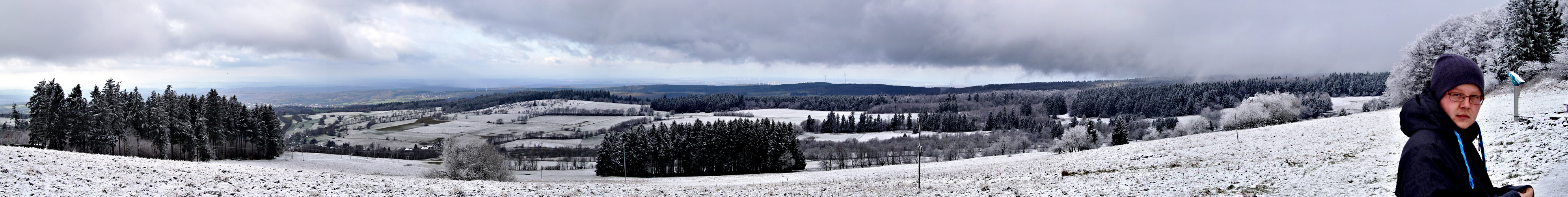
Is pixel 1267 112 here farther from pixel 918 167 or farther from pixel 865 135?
pixel 865 135

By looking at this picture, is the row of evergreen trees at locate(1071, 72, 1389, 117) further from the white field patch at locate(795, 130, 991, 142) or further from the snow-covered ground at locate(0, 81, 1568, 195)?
the snow-covered ground at locate(0, 81, 1568, 195)

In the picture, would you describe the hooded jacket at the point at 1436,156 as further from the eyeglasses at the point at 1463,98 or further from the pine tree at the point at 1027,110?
the pine tree at the point at 1027,110

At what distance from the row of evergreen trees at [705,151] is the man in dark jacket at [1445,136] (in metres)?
65.3

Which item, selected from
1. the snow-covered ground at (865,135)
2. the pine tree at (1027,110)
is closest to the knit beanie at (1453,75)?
the snow-covered ground at (865,135)

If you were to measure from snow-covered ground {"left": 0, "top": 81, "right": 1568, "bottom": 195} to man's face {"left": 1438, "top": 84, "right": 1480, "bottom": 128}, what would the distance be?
444 inches

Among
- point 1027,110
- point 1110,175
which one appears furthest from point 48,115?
point 1027,110

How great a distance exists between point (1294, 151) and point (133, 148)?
272 feet

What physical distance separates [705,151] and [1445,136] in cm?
6855

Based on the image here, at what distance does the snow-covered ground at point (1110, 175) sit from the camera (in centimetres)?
1709

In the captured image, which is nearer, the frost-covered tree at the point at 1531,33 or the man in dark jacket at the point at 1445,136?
the man in dark jacket at the point at 1445,136

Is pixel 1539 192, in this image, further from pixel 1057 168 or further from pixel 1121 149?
pixel 1121 149

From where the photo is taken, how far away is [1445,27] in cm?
4875

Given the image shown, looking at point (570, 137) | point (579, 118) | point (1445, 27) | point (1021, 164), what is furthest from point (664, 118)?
point (1445, 27)

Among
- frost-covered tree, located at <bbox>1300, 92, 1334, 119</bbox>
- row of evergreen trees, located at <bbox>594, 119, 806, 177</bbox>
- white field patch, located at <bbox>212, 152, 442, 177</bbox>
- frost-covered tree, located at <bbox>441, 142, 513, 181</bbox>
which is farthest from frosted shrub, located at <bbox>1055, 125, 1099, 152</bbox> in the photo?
white field patch, located at <bbox>212, 152, 442, 177</bbox>
